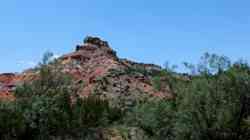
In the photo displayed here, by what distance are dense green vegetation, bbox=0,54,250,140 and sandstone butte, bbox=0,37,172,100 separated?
17.2 metres

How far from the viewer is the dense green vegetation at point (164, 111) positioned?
80.1 feet

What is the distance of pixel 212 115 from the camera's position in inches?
974

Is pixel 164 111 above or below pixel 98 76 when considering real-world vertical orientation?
below

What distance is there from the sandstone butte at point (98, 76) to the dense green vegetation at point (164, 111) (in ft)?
56.3

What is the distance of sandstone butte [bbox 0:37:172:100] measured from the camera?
56000mm

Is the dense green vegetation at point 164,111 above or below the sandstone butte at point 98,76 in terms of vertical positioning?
below

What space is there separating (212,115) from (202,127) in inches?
30.5

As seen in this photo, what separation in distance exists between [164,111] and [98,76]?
31.4m

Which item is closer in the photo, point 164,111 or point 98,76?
point 164,111

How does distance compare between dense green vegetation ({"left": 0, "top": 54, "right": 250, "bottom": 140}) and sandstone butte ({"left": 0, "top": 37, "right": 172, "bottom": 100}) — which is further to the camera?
sandstone butte ({"left": 0, "top": 37, "right": 172, "bottom": 100})

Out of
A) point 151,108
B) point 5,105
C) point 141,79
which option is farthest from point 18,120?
point 141,79

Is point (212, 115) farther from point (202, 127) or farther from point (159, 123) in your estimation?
point (159, 123)

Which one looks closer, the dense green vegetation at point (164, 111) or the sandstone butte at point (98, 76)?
the dense green vegetation at point (164, 111)

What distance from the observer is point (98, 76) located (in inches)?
2307
